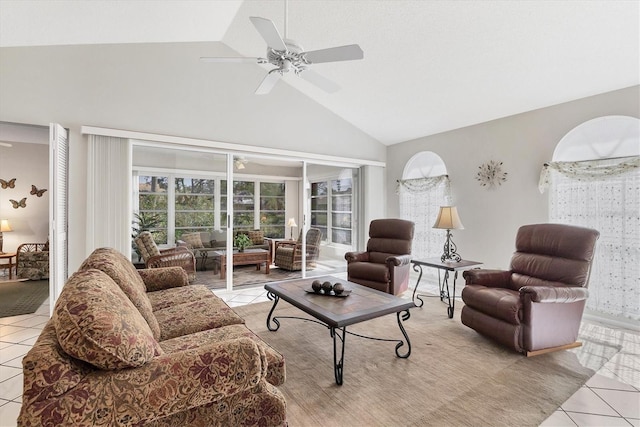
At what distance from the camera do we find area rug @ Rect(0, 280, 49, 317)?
155 inches

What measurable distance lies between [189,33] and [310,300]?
3896 millimetres

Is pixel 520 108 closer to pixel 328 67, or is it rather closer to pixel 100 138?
pixel 328 67

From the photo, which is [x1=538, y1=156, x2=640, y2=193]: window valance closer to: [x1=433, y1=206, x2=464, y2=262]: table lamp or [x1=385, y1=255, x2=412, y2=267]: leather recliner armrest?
[x1=433, y1=206, x2=464, y2=262]: table lamp

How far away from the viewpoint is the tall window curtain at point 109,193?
12.7 feet

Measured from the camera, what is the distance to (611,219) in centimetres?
352

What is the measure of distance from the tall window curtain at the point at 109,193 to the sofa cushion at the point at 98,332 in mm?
3047

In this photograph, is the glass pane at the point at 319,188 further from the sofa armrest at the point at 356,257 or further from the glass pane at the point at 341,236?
the sofa armrest at the point at 356,257

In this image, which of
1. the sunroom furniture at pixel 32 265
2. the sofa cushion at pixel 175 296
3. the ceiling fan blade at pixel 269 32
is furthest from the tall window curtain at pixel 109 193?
the ceiling fan blade at pixel 269 32

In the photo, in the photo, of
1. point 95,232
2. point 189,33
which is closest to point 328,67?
point 189,33

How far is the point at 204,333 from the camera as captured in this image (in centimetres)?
203

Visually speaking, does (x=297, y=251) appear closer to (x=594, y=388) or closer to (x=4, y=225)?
(x=594, y=388)

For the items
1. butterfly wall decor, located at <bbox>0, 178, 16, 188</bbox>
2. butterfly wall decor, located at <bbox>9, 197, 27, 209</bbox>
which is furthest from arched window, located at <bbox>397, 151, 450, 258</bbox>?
butterfly wall decor, located at <bbox>0, 178, 16, 188</bbox>

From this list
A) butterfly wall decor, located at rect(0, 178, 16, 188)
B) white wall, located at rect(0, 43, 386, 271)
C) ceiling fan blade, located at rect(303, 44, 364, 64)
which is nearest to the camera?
ceiling fan blade, located at rect(303, 44, 364, 64)

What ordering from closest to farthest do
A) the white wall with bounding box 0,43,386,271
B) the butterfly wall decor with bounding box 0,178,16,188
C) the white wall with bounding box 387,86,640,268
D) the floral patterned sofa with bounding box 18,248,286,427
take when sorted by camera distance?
the floral patterned sofa with bounding box 18,248,286,427 → the white wall with bounding box 0,43,386,271 → the white wall with bounding box 387,86,640,268 → the butterfly wall decor with bounding box 0,178,16,188
